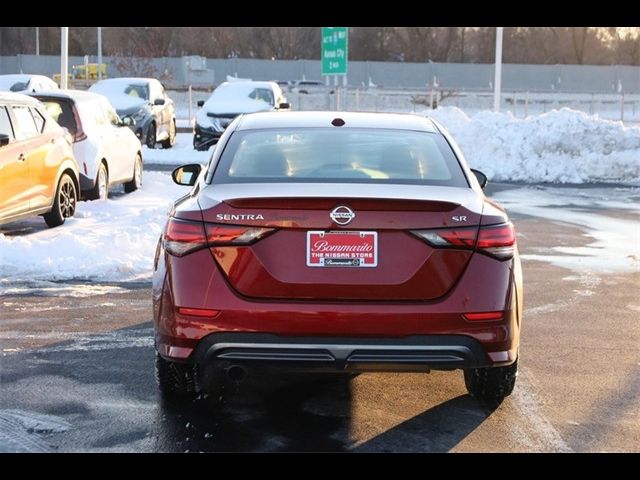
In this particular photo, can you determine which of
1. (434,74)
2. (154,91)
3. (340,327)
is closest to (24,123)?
(340,327)

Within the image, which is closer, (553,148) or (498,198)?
(498,198)

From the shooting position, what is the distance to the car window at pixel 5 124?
410 inches

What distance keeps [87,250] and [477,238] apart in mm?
5819

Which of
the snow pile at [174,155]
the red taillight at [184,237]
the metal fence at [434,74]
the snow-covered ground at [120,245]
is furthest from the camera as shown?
the metal fence at [434,74]

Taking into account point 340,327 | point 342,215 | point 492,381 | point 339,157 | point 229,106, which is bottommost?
point 492,381

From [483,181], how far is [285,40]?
7551 centimetres

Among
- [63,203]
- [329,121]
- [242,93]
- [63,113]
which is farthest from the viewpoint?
[242,93]

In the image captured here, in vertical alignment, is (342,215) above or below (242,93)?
below

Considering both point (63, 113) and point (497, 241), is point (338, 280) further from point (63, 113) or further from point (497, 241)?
point (63, 113)

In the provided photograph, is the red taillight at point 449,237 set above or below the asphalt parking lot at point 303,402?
above

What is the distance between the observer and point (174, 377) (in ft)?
16.4

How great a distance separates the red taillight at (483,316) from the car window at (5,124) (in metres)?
7.35

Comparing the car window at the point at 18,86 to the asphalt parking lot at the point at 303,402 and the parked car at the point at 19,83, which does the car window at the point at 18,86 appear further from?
the asphalt parking lot at the point at 303,402

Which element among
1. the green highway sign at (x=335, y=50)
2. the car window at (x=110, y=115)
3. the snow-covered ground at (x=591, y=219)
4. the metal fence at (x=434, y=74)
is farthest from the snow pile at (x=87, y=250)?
the metal fence at (x=434, y=74)
